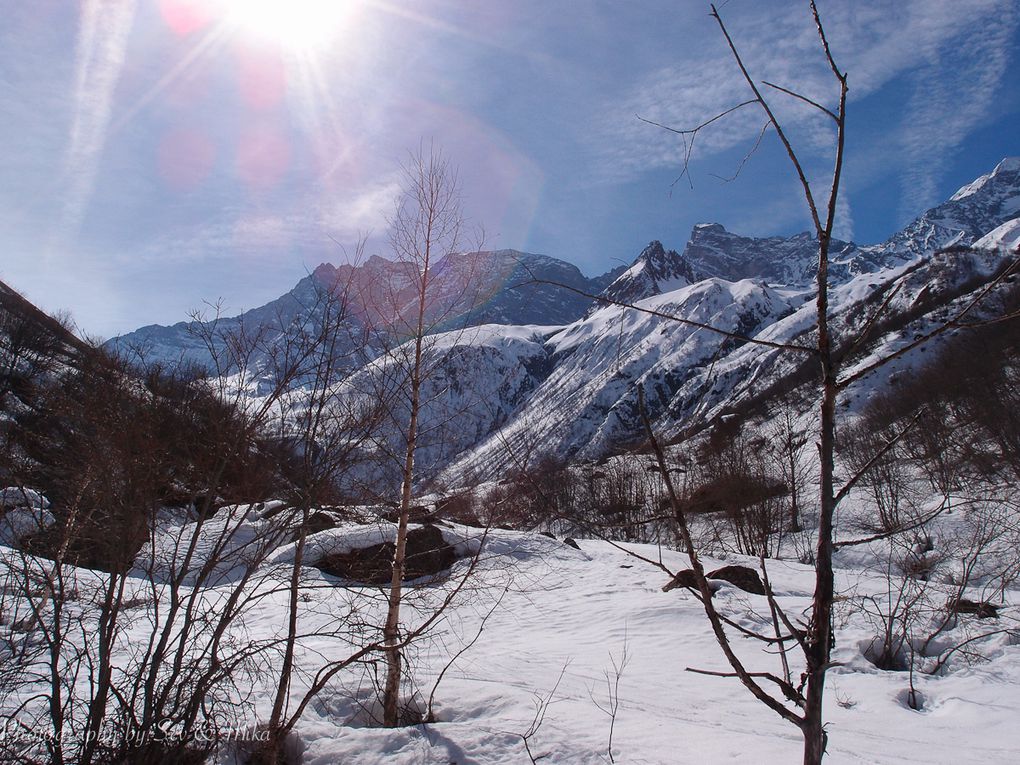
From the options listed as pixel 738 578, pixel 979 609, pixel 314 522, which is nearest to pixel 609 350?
pixel 738 578

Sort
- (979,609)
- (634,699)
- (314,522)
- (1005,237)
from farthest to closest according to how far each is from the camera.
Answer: (1005,237) < (979,609) < (634,699) < (314,522)

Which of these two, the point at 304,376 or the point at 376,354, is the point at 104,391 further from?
the point at 376,354

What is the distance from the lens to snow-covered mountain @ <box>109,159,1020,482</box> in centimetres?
199

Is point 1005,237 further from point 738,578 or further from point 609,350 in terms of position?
point 738,578

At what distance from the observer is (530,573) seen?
58.8 feet

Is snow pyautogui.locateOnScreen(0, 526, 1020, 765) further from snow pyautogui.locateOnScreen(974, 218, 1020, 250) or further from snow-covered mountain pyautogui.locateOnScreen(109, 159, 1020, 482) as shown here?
snow pyautogui.locateOnScreen(974, 218, 1020, 250)

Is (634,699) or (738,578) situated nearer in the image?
(634,699)

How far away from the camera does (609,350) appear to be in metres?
134

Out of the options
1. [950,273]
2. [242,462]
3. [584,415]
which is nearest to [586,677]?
[242,462]

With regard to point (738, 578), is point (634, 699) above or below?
above

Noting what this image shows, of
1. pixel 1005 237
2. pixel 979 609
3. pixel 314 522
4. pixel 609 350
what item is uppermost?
pixel 1005 237

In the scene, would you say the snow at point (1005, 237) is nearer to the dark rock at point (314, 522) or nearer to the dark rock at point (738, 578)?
the dark rock at point (738, 578)

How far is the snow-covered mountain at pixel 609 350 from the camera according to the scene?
78.2 inches

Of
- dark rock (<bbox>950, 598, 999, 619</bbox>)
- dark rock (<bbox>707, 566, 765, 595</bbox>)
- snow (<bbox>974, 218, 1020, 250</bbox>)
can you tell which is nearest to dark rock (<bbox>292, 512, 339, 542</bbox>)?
dark rock (<bbox>950, 598, 999, 619</bbox>)
